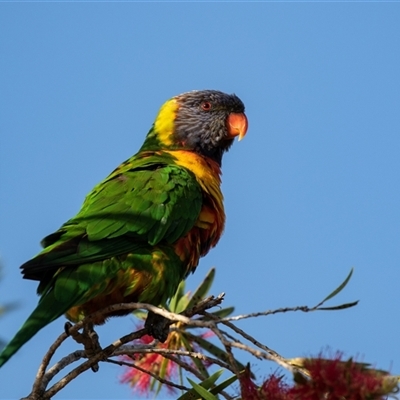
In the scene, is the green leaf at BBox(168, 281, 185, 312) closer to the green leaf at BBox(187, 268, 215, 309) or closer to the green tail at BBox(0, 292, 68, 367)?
the green leaf at BBox(187, 268, 215, 309)

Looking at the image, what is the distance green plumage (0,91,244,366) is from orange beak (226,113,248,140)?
0.69 m

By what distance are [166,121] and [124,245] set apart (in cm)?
145

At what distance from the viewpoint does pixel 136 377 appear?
3.80 metres

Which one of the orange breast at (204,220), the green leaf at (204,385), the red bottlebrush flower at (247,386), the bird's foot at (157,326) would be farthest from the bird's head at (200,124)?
the red bottlebrush flower at (247,386)

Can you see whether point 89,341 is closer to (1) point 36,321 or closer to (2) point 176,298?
(1) point 36,321

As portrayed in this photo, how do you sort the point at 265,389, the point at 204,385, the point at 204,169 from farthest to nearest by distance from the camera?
the point at 204,169, the point at 204,385, the point at 265,389

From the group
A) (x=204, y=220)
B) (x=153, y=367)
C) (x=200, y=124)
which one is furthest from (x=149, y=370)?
(x=200, y=124)

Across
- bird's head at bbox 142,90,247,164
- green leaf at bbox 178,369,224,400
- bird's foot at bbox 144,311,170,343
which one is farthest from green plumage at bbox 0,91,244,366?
green leaf at bbox 178,369,224,400

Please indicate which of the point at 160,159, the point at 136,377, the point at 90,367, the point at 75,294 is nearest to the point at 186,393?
the point at 90,367

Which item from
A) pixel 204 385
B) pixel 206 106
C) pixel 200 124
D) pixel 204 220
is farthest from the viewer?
pixel 206 106

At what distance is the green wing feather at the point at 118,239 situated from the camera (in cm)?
289

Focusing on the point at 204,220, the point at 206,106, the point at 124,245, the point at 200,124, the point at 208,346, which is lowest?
the point at 208,346

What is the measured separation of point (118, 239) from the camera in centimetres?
326

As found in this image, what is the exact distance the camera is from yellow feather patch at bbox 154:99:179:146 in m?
4.44
